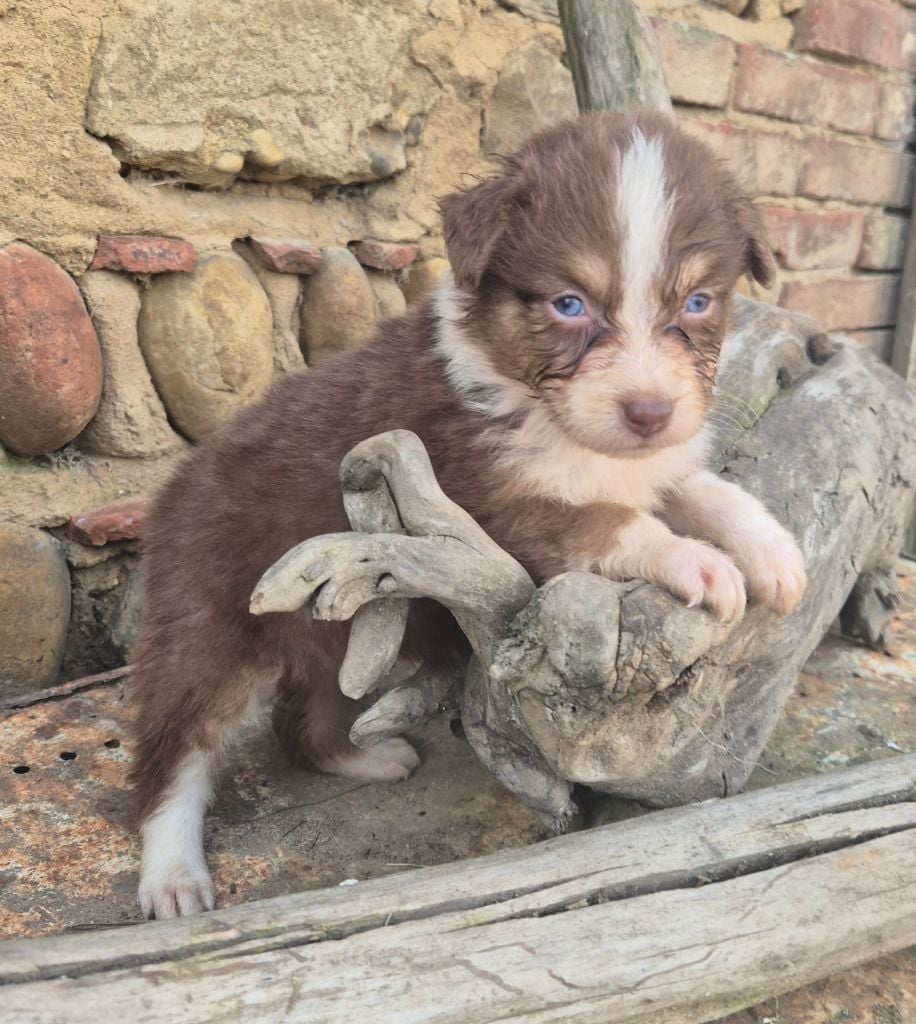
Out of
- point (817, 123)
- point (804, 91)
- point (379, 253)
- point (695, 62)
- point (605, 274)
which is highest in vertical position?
point (695, 62)

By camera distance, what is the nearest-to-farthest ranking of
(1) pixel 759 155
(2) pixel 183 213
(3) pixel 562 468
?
(3) pixel 562 468 → (2) pixel 183 213 → (1) pixel 759 155

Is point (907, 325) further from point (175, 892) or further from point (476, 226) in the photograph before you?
point (175, 892)

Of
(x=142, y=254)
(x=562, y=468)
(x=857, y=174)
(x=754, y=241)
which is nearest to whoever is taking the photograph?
(x=562, y=468)

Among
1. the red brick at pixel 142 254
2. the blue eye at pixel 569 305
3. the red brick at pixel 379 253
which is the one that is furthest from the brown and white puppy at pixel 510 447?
the red brick at pixel 379 253

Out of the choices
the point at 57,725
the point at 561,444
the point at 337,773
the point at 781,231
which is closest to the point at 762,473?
the point at 561,444

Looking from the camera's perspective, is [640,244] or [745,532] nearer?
[640,244]

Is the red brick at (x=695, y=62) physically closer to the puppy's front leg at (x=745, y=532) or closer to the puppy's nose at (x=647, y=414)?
the puppy's front leg at (x=745, y=532)

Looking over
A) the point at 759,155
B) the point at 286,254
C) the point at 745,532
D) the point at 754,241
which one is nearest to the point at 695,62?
the point at 759,155

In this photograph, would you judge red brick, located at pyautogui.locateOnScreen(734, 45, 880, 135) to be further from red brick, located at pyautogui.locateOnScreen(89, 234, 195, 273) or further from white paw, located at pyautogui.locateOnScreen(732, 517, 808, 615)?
white paw, located at pyautogui.locateOnScreen(732, 517, 808, 615)

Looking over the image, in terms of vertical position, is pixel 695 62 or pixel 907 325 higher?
pixel 695 62
